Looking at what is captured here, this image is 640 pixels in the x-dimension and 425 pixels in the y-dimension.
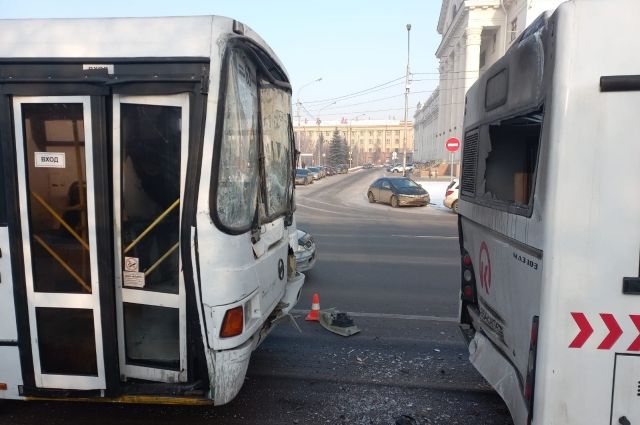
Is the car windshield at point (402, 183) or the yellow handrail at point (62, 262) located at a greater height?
the yellow handrail at point (62, 262)

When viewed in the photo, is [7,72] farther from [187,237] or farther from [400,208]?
[400,208]

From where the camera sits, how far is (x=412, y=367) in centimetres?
427

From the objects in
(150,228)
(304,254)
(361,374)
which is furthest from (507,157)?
(304,254)

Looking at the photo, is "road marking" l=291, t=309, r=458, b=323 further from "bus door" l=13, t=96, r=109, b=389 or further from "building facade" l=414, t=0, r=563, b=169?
"building facade" l=414, t=0, r=563, b=169

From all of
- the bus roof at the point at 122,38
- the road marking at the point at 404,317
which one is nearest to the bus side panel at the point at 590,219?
the bus roof at the point at 122,38

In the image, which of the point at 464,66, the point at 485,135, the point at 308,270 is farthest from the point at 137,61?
the point at 464,66

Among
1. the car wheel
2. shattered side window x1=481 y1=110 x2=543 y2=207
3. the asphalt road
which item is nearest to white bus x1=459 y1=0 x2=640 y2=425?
shattered side window x1=481 y1=110 x2=543 y2=207

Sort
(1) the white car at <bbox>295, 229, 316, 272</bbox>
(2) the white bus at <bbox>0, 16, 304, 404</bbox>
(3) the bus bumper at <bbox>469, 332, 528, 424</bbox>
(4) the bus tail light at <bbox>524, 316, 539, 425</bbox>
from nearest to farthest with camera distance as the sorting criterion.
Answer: (4) the bus tail light at <bbox>524, 316, 539, 425</bbox> → (3) the bus bumper at <bbox>469, 332, 528, 424</bbox> → (2) the white bus at <bbox>0, 16, 304, 404</bbox> → (1) the white car at <bbox>295, 229, 316, 272</bbox>

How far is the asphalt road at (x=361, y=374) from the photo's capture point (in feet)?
11.1

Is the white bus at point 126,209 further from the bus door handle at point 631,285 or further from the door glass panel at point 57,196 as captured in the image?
the bus door handle at point 631,285

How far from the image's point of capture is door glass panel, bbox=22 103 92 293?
2.87 meters

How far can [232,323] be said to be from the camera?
2900 mm

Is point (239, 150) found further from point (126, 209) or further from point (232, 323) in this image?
point (232, 323)

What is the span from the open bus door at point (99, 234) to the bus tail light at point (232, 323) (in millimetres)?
296
